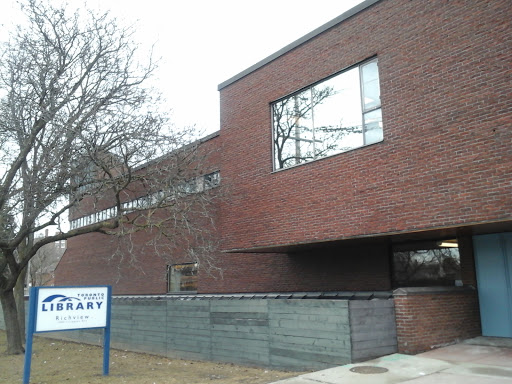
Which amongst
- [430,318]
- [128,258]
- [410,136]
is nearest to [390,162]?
[410,136]

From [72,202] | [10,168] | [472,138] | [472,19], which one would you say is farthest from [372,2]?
[10,168]

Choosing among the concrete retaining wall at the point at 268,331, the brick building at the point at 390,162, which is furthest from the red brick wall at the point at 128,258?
the brick building at the point at 390,162

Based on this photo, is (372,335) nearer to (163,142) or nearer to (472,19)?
(472,19)

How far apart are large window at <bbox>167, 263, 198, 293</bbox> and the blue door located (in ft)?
35.7

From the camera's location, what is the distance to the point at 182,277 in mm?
19938

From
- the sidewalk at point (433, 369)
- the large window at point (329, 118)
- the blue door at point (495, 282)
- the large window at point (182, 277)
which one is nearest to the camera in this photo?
the sidewalk at point (433, 369)

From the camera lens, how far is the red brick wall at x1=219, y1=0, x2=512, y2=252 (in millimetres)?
8680

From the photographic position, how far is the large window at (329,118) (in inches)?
432

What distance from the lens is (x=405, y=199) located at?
9.81m

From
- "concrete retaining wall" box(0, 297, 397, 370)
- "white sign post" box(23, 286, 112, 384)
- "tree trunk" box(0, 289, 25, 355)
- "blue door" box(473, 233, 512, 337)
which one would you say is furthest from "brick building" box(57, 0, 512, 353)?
"tree trunk" box(0, 289, 25, 355)

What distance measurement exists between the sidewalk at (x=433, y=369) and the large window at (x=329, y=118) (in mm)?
4541

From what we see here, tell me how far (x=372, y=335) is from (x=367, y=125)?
4542mm

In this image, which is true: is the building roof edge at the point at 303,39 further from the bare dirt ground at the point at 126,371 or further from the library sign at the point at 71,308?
the bare dirt ground at the point at 126,371

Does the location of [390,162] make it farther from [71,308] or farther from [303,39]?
[71,308]
